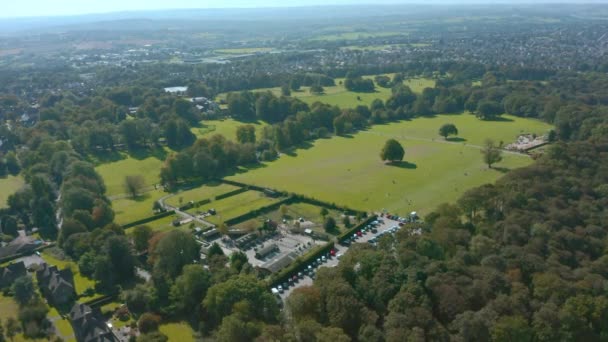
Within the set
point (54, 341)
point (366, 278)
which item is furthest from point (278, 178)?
point (54, 341)

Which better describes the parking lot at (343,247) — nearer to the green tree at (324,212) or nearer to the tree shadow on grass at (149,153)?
the green tree at (324,212)

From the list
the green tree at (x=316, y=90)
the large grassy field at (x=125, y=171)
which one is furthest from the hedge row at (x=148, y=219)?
the green tree at (x=316, y=90)

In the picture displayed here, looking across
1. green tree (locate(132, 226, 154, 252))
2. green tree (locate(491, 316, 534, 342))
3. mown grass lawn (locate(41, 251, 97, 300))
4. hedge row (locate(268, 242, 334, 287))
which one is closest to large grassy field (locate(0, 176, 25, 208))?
mown grass lawn (locate(41, 251, 97, 300))

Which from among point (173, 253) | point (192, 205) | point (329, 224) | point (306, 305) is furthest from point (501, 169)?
point (173, 253)

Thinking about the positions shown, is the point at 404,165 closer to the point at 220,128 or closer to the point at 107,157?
the point at 220,128

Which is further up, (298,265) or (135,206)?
(298,265)

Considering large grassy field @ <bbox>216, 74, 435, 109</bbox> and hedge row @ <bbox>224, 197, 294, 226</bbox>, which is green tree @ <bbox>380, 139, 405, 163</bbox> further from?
large grassy field @ <bbox>216, 74, 435, 109</bbox>
